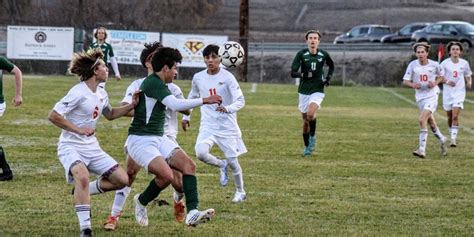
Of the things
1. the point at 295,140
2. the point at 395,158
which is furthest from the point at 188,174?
the point at 295,140

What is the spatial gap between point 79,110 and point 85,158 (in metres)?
0.41

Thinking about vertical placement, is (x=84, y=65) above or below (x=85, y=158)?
above

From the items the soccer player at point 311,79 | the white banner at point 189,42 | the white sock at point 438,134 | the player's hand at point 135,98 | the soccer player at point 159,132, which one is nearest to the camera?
the soccer player at point 159,132

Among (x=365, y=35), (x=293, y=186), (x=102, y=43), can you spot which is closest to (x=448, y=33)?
(x=365, y=35)

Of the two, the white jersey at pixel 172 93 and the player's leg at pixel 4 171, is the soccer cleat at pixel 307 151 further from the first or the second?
the white jersey at pixel 172 93

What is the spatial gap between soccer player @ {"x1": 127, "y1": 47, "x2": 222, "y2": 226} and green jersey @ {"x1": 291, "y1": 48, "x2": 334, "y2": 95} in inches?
300

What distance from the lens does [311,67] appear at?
1670 centimetres

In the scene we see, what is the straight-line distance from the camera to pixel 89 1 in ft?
192

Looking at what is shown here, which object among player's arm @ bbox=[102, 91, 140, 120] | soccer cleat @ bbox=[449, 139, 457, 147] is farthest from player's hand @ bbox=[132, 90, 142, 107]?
soccer cleat @ bbox=[449, 139, 457, 147]

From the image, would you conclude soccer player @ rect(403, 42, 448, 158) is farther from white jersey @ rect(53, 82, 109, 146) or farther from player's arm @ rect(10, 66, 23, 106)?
white jersey @ rect(53, 82, 109, 146)

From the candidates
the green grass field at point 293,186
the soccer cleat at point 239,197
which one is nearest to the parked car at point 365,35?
the green grass field at point 293,186

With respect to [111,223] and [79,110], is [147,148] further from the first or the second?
[111,223]

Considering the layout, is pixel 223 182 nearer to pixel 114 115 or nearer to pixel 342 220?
pixel 342 220

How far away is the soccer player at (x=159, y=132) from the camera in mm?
8938
